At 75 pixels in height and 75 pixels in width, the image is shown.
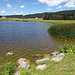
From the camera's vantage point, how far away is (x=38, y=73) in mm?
6352

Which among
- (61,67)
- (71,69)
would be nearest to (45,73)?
(61,67)

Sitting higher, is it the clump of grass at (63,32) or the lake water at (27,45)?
the clump of grass at (63,32)

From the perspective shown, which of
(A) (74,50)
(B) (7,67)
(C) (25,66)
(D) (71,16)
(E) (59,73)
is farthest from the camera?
(D) (71,16)

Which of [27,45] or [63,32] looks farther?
[63,32]

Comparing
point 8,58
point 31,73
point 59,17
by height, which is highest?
point 59,17

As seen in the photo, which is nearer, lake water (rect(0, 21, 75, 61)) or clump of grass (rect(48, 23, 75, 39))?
lake water (rect(0, 21, 75, 61))

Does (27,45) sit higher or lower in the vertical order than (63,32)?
lower

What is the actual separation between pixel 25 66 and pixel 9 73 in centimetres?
171

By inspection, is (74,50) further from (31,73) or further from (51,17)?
(51,17)

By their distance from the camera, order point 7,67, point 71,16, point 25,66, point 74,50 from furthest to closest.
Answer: point 71,16
point 74,50
point 25,66
point 7,67

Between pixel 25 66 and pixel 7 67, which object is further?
pixel 25 66

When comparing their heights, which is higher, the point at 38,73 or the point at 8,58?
the point at 38,73

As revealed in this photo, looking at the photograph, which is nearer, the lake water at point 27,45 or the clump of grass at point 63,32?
the lake water at point 27,45

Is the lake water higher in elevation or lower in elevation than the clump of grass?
lower
